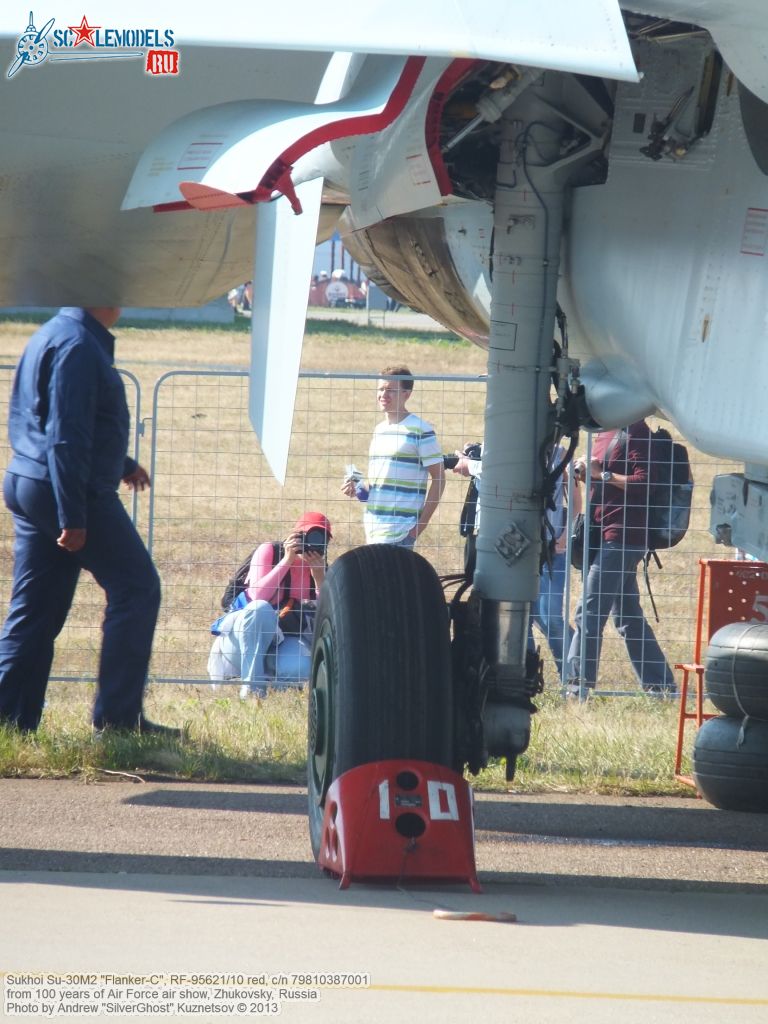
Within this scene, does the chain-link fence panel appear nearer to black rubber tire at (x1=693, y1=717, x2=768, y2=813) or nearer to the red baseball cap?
the red baseball cap

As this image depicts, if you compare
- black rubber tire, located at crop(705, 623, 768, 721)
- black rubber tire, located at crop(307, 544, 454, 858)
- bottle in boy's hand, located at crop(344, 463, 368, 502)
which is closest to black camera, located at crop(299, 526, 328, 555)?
bottle in boy's hand, located at crop(344, 463, 368, 502)

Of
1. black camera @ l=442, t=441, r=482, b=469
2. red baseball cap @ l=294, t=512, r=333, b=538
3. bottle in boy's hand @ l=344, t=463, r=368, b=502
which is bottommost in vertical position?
red baseball cap @ l=294, t=512, r=333, b=538

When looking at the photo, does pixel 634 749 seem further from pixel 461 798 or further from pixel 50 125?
pixel 50 125

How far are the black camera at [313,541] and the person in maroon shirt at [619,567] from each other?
1.42 m

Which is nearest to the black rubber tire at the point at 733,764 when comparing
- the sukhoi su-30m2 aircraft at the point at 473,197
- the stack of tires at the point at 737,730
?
the stack of tires at the point at 737,730

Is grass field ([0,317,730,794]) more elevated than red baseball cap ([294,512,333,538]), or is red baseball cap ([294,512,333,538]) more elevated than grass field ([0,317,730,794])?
red baseball cap ([294,512,333,538])

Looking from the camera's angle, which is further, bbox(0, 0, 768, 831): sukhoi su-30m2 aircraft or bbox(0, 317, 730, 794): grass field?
bbox(0, 317, 730, 794): grass field

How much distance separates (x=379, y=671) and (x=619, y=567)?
389cm

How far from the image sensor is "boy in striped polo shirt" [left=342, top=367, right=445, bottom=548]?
7.77m

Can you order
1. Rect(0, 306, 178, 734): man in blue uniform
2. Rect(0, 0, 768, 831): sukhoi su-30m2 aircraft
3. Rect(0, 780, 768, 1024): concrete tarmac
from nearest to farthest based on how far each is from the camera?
Rect(0, 780, 768, 1024): concrete tarmac < Rect(0, 0, 768, 831): sukhoi su-30m2 aircraft < Rect(0, 306, 178, 734): man in blue uniform

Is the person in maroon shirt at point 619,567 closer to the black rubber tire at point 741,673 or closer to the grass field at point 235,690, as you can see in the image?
the grass field at point 235,690

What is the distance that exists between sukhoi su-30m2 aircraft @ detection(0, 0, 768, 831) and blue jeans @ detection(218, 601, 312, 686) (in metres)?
2.85

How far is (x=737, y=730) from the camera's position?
18.1 ft

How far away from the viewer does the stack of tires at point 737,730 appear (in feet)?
18.0
